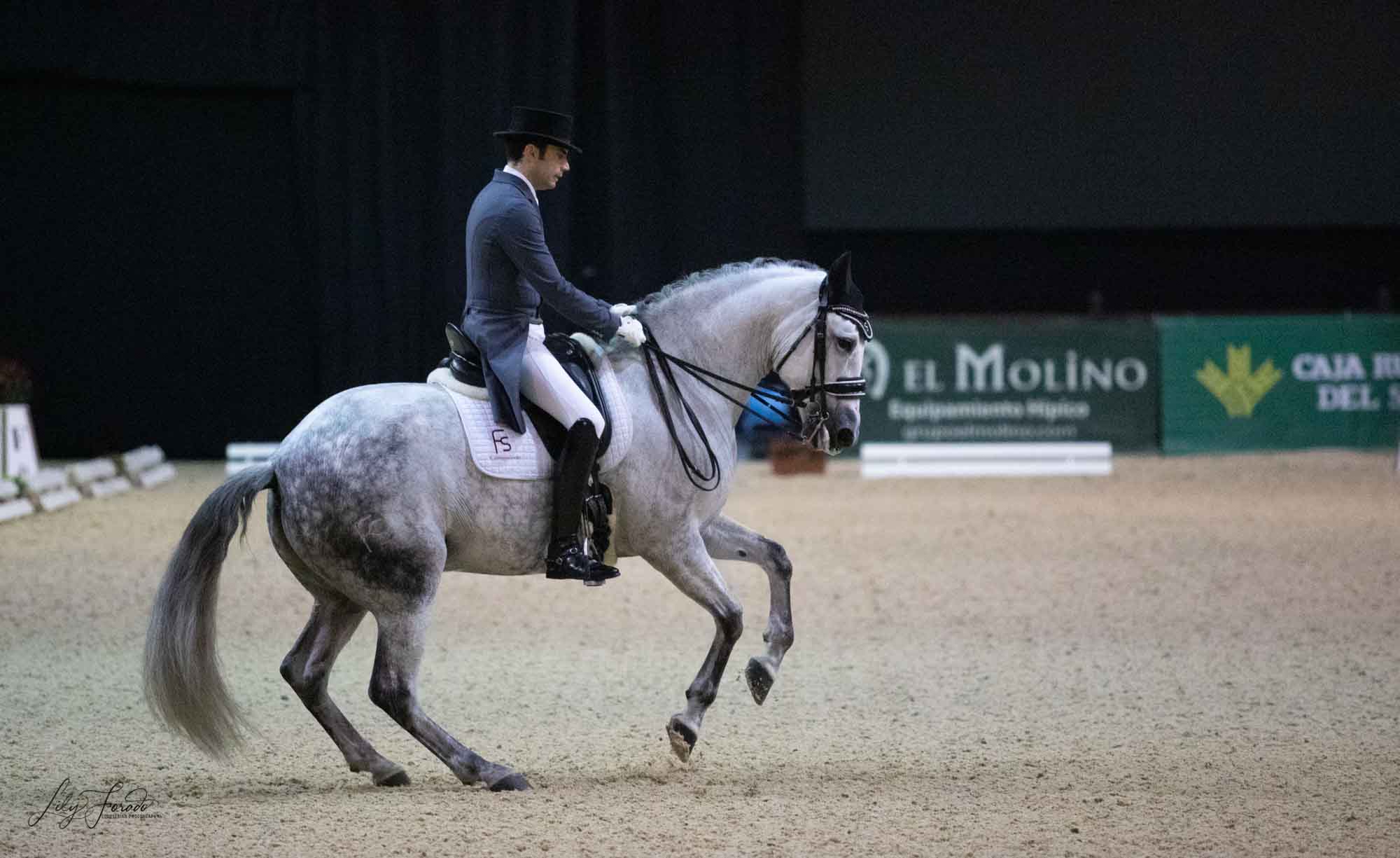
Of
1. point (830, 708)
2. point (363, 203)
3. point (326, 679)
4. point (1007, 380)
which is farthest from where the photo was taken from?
point (363, 203)

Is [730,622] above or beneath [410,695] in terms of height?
above

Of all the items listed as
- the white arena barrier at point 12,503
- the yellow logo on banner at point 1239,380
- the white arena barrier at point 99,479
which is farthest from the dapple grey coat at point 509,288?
the yellow logo on banner at point 1239,380

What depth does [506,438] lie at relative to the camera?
4.39 m

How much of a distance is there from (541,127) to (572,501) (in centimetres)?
113

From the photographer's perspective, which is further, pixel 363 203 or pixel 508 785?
pixel 363 203

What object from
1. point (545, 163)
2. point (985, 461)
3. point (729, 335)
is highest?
point (545, 163)

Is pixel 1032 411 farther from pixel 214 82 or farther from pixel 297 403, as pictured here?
pixel 214 82

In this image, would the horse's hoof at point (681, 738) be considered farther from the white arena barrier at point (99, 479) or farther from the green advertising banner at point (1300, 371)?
the green advertising banner at point (1300, 371)

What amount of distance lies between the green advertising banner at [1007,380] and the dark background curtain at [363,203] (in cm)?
221

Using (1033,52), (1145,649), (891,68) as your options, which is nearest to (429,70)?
(891,68)

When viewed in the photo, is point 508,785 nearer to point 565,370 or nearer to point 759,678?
point 759,678

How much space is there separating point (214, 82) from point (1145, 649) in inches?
501

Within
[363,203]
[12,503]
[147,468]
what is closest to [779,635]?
[12,503]

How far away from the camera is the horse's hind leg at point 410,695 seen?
4.21 meters
